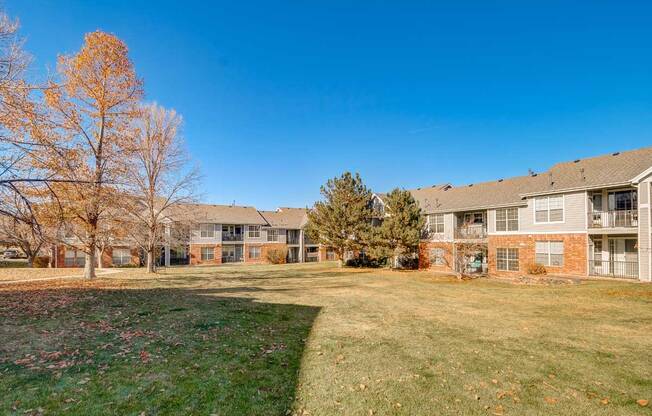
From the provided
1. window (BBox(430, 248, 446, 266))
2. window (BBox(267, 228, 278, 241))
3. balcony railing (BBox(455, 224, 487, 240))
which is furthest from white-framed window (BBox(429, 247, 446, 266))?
window (BBox(267, 228, 278, 241))

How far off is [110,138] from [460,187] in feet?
95.6

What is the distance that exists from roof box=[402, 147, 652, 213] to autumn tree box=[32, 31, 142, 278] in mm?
25001

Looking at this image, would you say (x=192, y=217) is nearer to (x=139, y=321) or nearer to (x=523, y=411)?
(x=139, y=321)

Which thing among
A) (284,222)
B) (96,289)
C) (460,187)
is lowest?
(96,289)

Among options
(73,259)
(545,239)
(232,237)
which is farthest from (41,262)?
(545,239)

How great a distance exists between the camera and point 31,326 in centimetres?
864

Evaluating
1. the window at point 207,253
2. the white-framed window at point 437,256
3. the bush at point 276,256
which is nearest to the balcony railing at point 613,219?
the white-framed window at point 437,256

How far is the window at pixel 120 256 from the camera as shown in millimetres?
38922

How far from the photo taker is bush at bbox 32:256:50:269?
3600 cm

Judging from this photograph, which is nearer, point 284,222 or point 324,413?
point 324,413

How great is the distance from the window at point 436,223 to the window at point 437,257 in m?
1.66

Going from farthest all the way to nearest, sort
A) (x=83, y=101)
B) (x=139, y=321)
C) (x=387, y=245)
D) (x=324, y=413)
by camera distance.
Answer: (x=387, y=245), (x=83, y=101), (x=139, y=321), (x=324, y=413)

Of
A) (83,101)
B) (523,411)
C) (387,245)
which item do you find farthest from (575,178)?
(83,101)

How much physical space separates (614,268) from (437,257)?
40.1 ft
